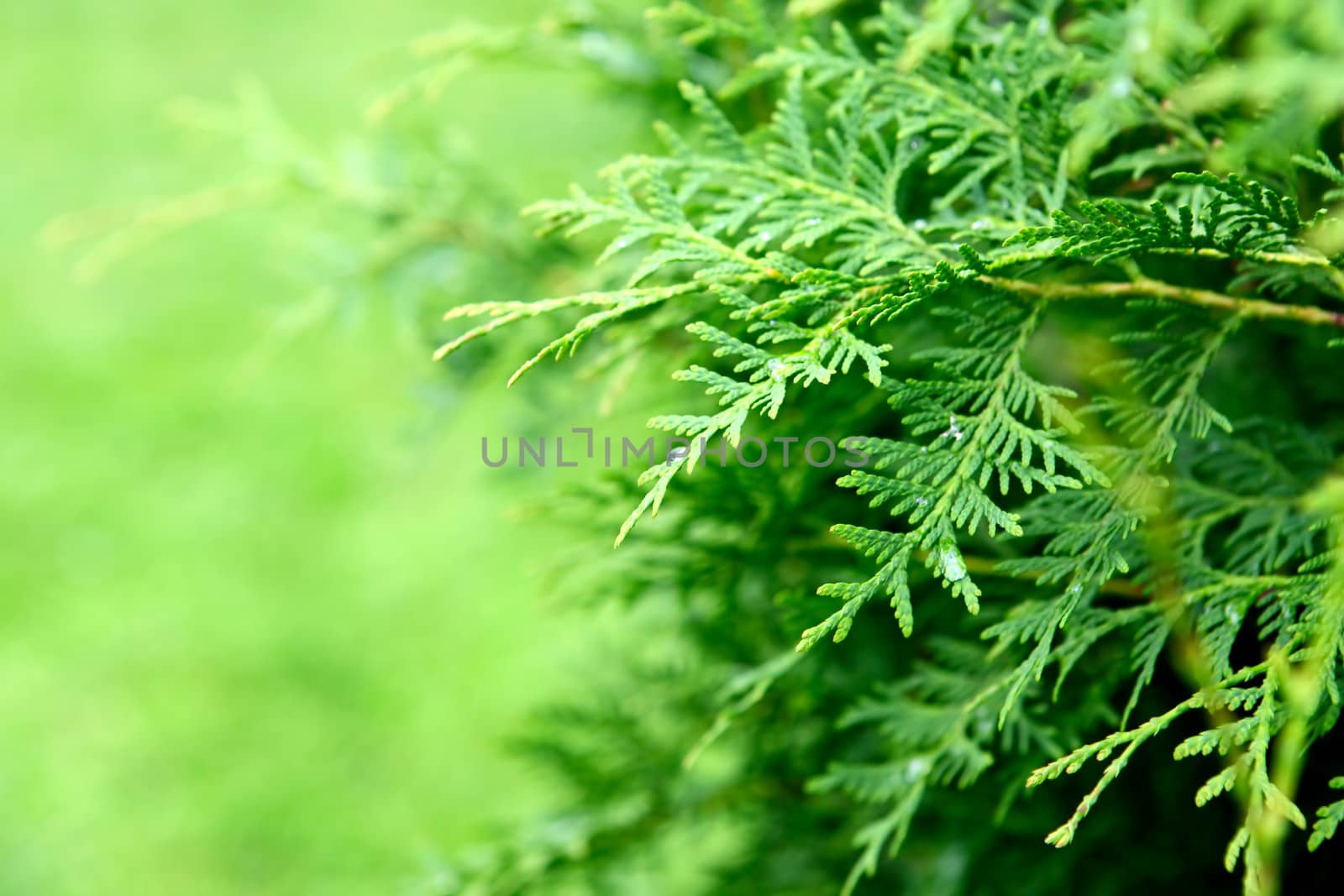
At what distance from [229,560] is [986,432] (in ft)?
14.9

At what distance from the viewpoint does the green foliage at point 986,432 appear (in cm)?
120

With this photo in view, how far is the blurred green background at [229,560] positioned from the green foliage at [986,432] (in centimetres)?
77

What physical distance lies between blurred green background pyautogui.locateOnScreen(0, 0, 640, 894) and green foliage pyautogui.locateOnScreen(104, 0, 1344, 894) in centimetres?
77

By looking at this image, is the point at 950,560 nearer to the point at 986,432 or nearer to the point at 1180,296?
the point at 986,432

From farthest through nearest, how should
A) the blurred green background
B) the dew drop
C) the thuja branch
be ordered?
the blurred green background < the thuja branch < the dew drop

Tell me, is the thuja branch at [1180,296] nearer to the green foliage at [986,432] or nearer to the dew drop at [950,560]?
the green foliage at [986,432]

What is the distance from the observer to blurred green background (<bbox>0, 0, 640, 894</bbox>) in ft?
13.9

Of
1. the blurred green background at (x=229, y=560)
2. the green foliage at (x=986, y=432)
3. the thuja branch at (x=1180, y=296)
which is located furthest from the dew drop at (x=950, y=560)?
the blurred green background at (x=229, y=560)

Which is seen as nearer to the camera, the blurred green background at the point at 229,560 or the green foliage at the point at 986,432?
the green foliage at the point at 986,432

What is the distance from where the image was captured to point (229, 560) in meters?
5.14

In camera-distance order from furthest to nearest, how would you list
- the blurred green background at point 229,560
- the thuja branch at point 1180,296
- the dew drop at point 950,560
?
the blurred green background at point 229,560
the thuja branch at point 1180,296
the dew drop at point 950,560

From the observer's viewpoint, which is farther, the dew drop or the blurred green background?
the blurred green background

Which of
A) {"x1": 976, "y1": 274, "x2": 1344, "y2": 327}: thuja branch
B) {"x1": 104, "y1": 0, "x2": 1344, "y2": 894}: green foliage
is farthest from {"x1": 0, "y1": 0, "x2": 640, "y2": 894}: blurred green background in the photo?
{"x1": 976, "y1": 274, "x2": 1344, "y2": 327}: thuja branch

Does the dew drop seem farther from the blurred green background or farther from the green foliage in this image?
the blurred green background
